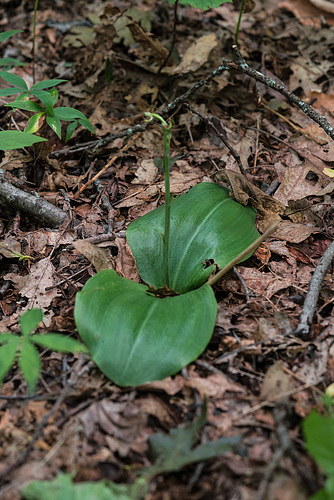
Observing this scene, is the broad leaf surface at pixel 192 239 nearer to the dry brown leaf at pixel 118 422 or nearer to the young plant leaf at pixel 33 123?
the dry brown leaf at pixel 118 422

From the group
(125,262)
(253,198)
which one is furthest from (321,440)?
(253,198)

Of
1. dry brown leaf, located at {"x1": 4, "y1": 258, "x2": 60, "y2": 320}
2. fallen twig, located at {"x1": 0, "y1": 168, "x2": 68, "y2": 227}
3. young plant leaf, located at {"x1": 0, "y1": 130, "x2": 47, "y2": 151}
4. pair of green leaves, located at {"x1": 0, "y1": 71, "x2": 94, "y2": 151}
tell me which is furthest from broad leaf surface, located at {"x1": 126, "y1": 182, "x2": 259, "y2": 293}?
pair of green leaves, located at {"x1": 0, "y1": 71, "x2": 94, "y2": 151}

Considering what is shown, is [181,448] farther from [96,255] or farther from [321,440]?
[96,255]

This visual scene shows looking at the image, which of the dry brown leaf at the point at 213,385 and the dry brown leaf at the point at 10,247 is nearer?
the dry brown leaf at the point at 213,385

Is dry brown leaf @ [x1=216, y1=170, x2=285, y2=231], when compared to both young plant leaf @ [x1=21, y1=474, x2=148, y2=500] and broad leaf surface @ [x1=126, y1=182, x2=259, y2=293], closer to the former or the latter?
broad leaf surface @ [x1=126, y1=182, x2=259, y2=293]

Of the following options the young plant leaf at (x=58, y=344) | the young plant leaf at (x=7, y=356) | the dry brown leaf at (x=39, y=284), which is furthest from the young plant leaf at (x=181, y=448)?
the dry brown leaf at (x=39, y=284)

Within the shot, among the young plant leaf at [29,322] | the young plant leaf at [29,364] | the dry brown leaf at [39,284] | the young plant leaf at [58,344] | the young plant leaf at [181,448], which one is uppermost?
the young plant leaf at [58,344]
